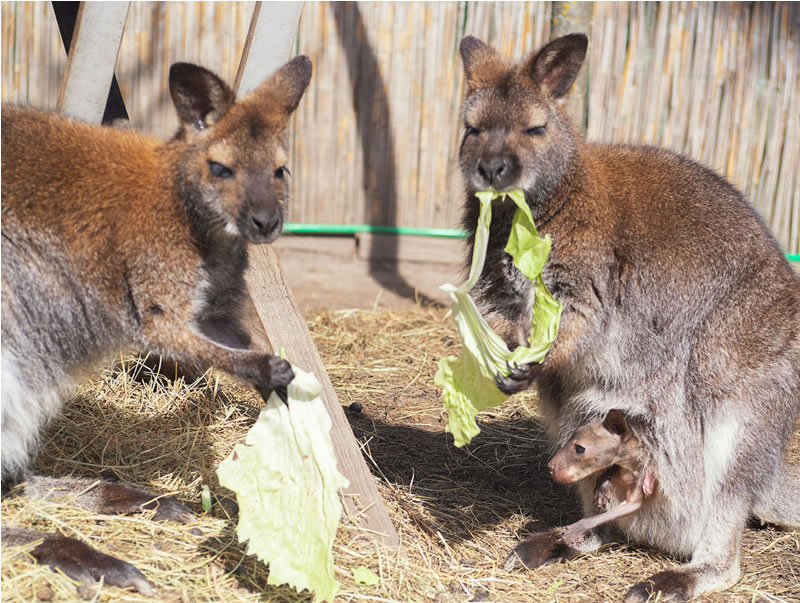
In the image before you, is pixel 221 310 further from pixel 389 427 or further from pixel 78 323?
pixel 389 427

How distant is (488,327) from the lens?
3.55 meters

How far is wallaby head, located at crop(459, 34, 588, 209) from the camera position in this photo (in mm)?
3521

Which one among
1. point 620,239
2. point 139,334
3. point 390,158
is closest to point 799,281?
point 620,239

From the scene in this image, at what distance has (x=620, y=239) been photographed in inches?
147

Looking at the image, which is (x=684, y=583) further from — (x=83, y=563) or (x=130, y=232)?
(x=130, y=232)

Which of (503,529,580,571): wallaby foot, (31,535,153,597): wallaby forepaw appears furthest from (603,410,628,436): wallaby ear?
(31,535,153,597): wallaby forepaw

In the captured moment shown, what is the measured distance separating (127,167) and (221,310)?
0.65 metres

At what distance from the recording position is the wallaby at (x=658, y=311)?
365 cm

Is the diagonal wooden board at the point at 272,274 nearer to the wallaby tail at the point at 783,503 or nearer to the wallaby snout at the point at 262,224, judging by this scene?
the wallaby snout at the point at 262,224

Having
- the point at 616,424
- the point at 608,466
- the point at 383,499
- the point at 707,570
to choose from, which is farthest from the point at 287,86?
the point at 707,570

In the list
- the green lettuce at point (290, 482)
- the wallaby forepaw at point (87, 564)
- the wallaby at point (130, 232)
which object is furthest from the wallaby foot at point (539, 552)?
the wallaby forepaw at point (87, 564)

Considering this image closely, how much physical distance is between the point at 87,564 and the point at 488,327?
5.55 feet

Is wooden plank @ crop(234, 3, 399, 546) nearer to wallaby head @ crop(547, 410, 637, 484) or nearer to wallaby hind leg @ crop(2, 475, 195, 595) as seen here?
wallaby hind leg @ crop(2, 475, 195, 595)

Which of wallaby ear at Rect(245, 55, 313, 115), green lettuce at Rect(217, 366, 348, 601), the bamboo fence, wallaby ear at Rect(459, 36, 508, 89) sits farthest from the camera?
the bamboo fence
